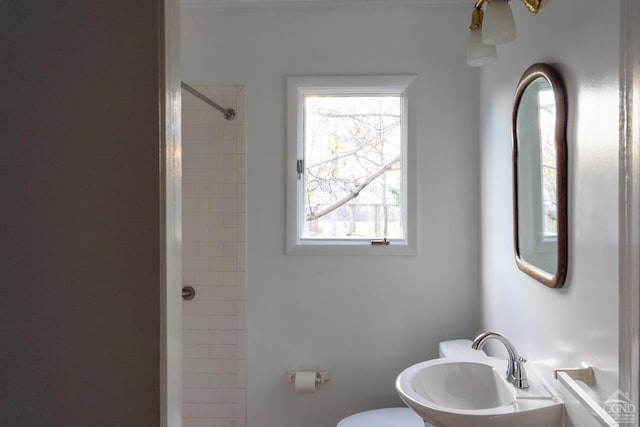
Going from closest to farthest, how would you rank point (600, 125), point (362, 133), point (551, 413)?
point (600, 125)
point (551, 413)
point (362, 133)

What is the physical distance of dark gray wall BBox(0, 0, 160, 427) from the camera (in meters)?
0.52

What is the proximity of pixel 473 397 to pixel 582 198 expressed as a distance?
2.92 feet

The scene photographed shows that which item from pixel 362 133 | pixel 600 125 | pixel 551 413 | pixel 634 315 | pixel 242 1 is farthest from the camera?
pixel 362 133

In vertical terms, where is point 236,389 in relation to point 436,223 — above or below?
below

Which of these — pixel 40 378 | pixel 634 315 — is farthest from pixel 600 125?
pixel 40 378

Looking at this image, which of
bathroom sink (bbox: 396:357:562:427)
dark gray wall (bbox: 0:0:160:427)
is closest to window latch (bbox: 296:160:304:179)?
bathroom sink (bbox: 396:357:562:427)

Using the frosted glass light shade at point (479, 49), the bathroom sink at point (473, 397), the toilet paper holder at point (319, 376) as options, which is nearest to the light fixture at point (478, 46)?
the frosted glass light shade at point (479, 49)

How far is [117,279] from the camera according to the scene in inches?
20.6

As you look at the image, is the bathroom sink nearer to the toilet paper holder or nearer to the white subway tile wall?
the toilet paper holder

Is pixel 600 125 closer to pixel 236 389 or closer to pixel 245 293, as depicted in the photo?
pixel 245 293

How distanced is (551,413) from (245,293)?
1.41 metres

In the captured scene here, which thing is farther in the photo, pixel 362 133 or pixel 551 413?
pixel 362 133

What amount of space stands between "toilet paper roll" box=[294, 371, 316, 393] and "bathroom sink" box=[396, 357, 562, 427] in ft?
2.10

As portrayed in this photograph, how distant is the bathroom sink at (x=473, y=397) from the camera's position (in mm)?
1204
